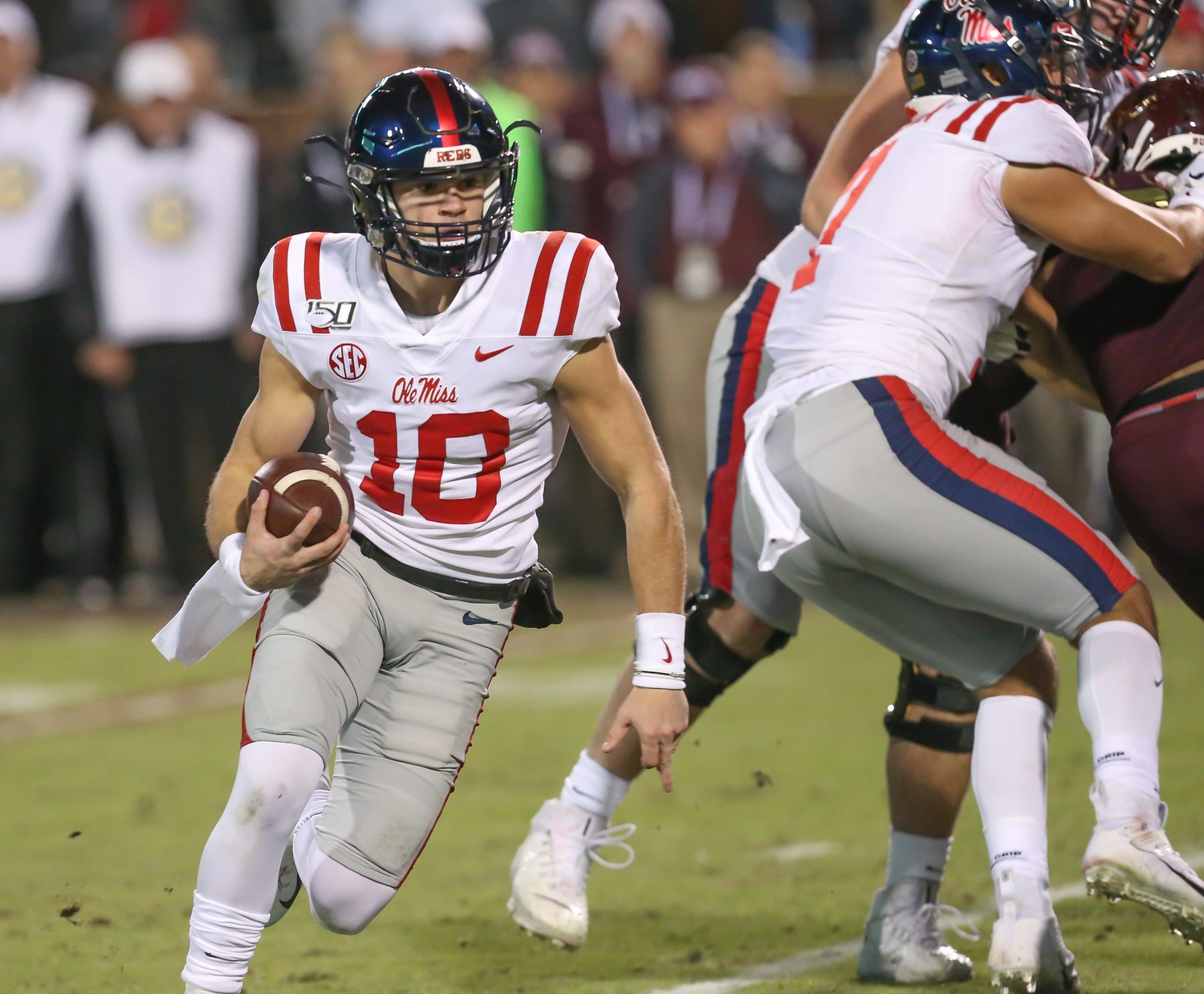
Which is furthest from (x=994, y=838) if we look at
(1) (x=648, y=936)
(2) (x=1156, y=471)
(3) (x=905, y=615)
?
(1) (x=648, y=936)

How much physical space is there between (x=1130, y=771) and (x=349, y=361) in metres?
1.49

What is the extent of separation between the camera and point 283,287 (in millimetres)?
3215

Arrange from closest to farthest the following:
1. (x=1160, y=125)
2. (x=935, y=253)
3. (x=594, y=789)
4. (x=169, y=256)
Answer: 1. (x=935, y=253)
2. (x=1160, y=125)
3. (x=594, y=789)
4. (x=169, y=256)

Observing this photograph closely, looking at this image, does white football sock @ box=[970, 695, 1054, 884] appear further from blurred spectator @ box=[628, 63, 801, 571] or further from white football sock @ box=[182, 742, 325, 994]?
blurred spectator @ box=[628, 63, 801, 571]

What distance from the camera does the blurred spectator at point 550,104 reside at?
8680 millimetres

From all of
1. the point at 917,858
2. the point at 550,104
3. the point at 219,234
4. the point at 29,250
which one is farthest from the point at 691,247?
the point at 917,858

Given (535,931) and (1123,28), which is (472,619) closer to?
(535,931)

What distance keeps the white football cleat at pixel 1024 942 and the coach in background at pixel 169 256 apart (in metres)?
6.02

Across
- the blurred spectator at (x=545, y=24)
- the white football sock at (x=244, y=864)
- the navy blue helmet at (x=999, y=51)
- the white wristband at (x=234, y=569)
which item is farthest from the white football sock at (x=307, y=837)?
the blurred spectator at (x=545, y=24)

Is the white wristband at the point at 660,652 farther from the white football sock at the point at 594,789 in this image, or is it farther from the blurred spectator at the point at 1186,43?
the blurred spectator at the point at 1186,43

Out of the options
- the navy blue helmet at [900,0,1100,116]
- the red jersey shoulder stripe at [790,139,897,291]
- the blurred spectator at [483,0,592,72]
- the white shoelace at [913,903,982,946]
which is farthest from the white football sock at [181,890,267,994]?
the blurred spectator at [483,0,592,72]

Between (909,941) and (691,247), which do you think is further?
(691,247)

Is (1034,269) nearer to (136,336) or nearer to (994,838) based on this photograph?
(994,838)

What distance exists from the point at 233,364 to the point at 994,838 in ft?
19.8
